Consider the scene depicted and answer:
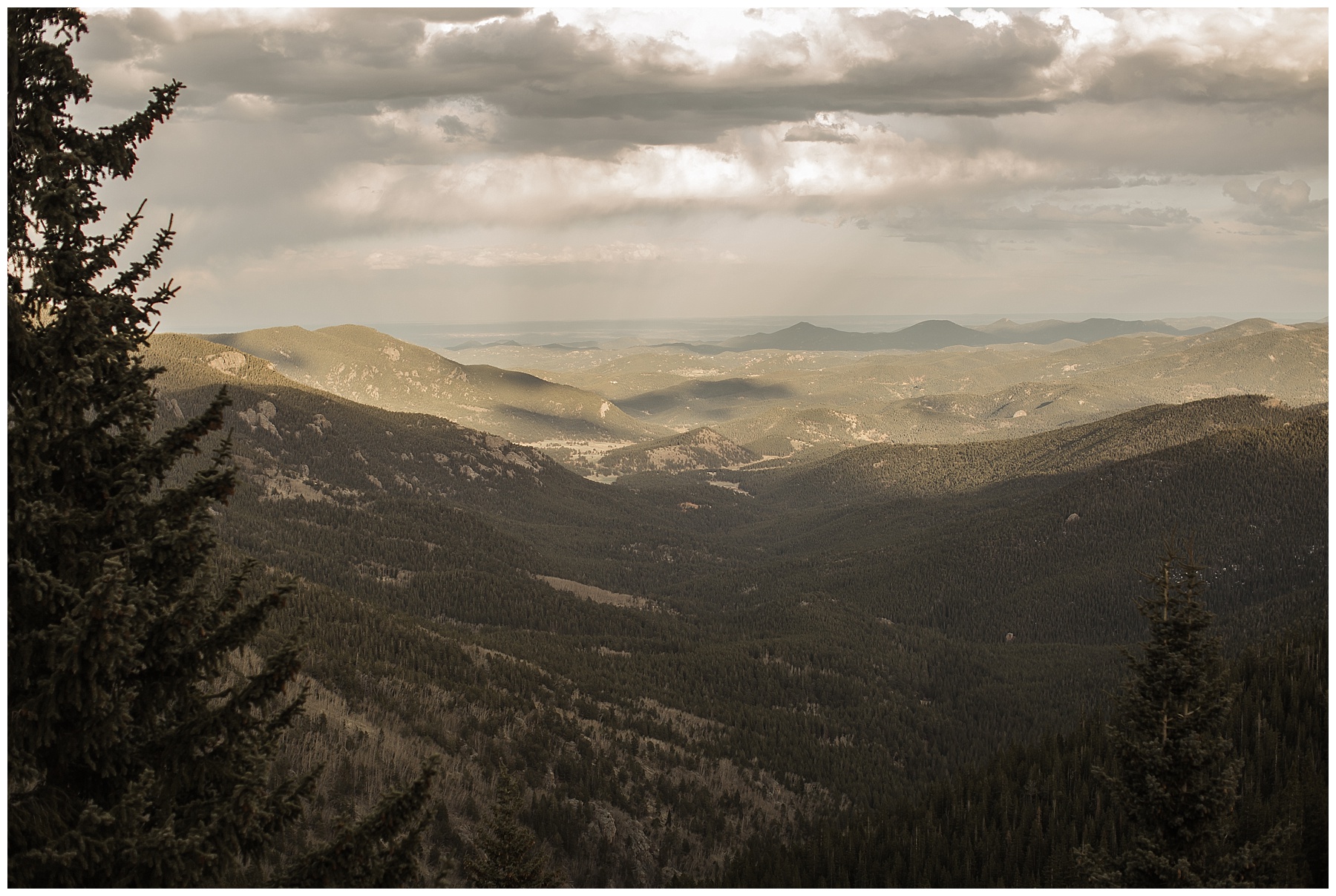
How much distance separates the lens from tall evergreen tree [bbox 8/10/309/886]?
14219 mm

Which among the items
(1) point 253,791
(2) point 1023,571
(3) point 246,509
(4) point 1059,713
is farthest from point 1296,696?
(3) point 246,509

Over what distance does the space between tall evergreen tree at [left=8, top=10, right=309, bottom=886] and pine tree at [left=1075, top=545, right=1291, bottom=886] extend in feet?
70.8

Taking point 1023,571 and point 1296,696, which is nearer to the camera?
point 1296,696

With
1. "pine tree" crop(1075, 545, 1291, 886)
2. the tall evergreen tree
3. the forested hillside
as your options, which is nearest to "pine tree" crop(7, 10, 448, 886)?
the tall evergreen tree

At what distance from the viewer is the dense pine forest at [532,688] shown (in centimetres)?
1497

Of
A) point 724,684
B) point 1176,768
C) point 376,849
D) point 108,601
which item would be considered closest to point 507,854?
point 376,849

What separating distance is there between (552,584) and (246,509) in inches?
2374

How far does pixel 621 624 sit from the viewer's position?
153 meters

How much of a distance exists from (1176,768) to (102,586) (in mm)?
25927

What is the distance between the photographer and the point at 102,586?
44.3 ft

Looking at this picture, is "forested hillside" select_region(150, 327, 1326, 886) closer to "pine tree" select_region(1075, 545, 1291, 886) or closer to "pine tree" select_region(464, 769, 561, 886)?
"pine tree" select_region(1075, 545, 1291, 886)

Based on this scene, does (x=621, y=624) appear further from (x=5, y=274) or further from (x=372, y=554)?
(x=5, y=274)

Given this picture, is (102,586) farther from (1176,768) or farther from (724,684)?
(724,684)

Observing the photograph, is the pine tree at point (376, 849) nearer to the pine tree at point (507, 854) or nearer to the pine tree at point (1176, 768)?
the pine tree at point (1176, 768)
